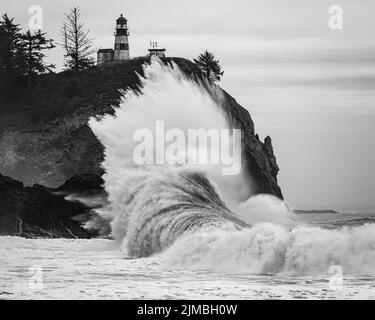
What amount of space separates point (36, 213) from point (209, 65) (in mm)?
27115

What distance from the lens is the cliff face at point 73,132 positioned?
5869 centimetres

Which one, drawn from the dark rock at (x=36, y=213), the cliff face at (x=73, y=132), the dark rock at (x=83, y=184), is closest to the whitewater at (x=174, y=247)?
the dark rock at (x=36, y=213)

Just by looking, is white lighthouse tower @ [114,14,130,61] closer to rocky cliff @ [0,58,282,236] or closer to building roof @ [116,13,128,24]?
building roof @ [116,13,128,24]

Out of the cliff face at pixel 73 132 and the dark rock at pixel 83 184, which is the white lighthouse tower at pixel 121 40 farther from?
the dark rock at pixel 83 184

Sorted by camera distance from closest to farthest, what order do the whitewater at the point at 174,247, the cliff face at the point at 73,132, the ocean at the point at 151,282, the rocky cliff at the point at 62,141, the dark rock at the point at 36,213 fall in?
1. the ocean at the point at 151,282
2. the whitewater at the point at 174,247
3. the dark rock at the point at 36,213
4. the rocky cliff at the point at 62,141
5. the cliff face at the point at 73,132

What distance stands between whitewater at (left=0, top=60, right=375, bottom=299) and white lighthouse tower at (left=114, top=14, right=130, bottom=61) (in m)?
19.3

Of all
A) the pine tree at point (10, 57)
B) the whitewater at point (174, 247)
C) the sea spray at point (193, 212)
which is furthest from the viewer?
the pine tree at point (10, 57)

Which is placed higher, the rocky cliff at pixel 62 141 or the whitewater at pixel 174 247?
the rocky cliff at pixel 62 141

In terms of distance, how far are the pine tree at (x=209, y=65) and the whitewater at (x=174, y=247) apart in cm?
1815

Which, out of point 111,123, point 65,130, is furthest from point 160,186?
point 65,130

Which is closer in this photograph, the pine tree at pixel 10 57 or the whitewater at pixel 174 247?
the whitewater at pixel 174 247

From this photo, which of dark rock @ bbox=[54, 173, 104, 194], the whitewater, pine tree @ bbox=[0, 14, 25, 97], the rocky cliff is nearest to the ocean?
the whitewater

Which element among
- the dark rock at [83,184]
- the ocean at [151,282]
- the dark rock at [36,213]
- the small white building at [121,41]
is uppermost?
the small white building at [121,41]

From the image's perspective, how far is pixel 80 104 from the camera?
6544 centimetres
